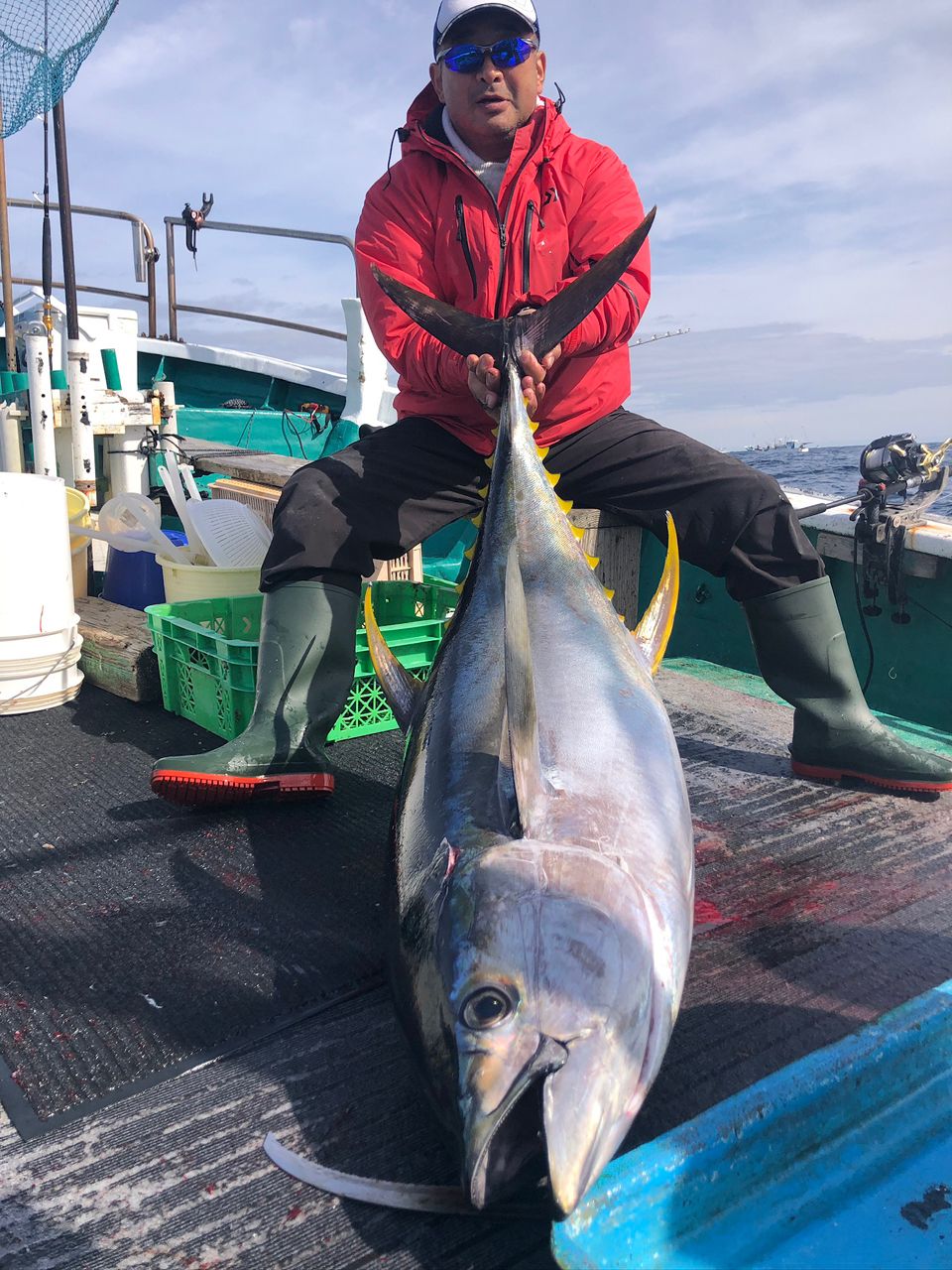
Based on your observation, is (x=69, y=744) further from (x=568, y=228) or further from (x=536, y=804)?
(x=568, y=228)

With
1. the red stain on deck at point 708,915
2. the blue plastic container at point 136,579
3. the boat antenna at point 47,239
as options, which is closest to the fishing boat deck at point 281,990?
the red stain on deck at point 708,915

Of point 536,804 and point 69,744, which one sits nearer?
point 536,804

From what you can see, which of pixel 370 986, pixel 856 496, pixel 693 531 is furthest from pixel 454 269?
pixel 856 496

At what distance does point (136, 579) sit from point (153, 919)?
2.37 meters

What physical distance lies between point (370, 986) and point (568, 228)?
7.32 ft

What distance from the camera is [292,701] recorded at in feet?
7.84

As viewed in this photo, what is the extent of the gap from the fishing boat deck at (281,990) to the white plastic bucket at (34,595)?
1.68ft

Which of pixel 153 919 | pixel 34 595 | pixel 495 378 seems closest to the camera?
pixel 153 919

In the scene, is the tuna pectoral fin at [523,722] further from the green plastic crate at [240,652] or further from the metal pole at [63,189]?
the metal pole at [63,189]

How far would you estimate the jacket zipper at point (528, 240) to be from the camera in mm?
2662

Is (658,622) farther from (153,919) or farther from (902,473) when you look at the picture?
(902,473)

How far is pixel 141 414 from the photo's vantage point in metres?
5.48

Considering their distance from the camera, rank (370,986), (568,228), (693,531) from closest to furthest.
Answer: (370,986) < (693,531) < (568,228)

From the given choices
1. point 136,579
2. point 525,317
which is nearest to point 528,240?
point 525,317
